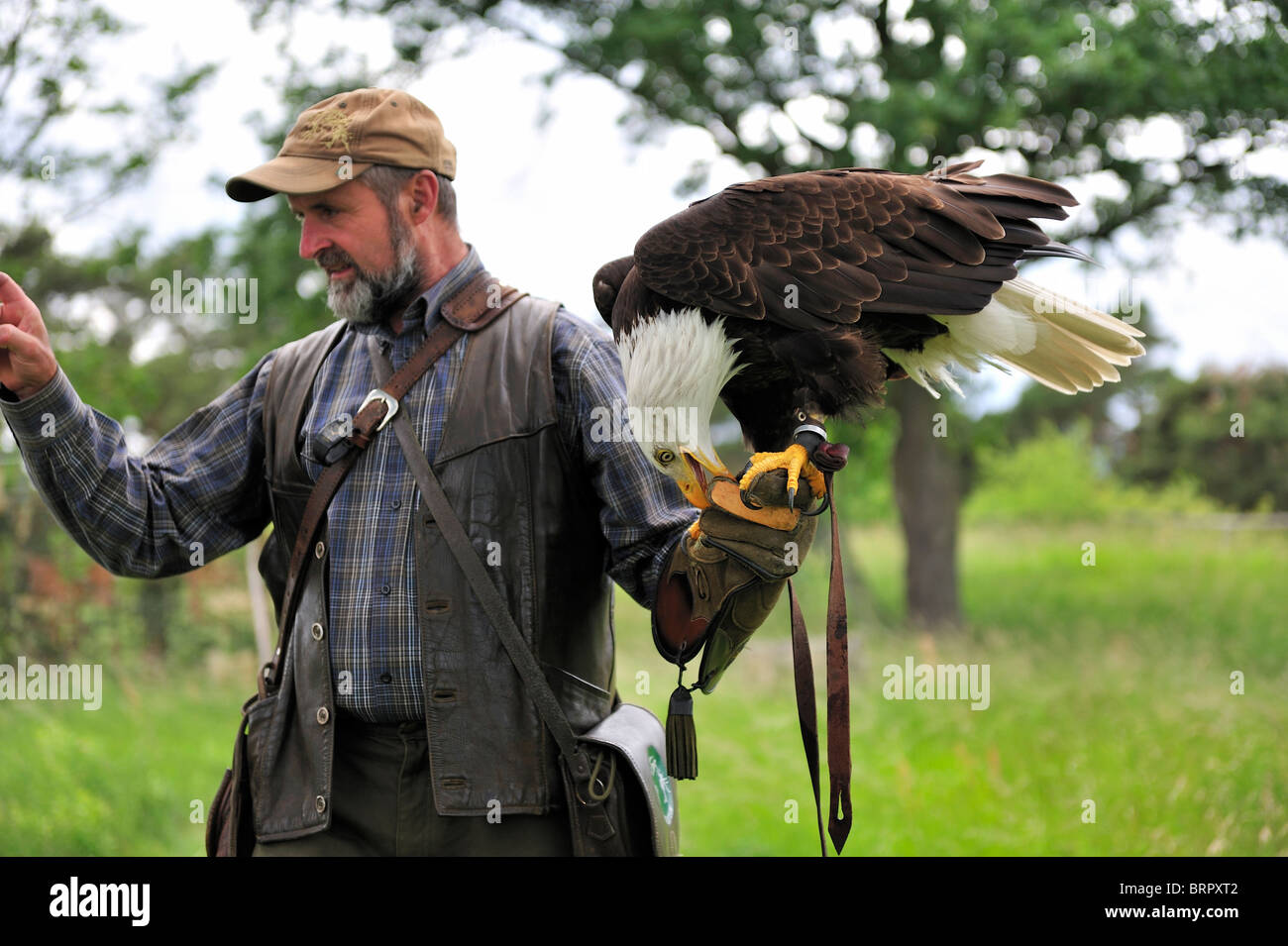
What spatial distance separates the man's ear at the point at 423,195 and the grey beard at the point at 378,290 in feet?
0.30

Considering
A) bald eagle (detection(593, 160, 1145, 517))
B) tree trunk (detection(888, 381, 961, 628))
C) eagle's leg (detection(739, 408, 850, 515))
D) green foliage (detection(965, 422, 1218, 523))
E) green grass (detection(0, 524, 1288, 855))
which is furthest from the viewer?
green foliage (detection(965, 422, 1218, 523))

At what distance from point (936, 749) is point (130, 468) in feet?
15.2

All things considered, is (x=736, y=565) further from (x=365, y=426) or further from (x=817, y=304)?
(x=365, y=426)

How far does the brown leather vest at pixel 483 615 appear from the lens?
7.23 feet

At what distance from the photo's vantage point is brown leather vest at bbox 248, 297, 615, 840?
2205 mm

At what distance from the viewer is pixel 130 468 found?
8.01 ft

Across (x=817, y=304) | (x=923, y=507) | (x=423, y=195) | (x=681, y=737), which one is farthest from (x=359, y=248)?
(x=923, y=507)

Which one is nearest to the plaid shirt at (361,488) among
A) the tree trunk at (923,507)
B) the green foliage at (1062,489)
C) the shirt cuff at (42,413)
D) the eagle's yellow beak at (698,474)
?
the shirt cuff at (42,413)

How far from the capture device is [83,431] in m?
Answer: 2.33

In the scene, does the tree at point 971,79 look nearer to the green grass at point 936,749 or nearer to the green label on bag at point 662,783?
the green grass at point 936,749

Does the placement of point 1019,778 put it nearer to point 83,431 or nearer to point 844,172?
point 844,172

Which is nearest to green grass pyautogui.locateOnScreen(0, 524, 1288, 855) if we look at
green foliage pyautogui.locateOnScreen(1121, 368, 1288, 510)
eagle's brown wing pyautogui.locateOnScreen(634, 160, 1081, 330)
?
green foliage pyautogui.locateOnScreen(1121, 368, 1288, 510)

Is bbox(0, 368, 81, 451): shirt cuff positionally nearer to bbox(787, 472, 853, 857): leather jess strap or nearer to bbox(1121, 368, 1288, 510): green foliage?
bbox(787, 472, 853, 857): leather jess strap
